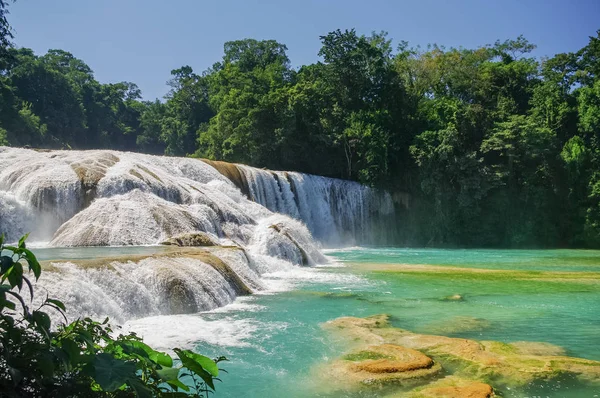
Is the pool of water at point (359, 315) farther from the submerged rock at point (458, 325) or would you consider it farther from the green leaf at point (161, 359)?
the green leaf at point (161, 359)

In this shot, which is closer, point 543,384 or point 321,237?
point 543,384

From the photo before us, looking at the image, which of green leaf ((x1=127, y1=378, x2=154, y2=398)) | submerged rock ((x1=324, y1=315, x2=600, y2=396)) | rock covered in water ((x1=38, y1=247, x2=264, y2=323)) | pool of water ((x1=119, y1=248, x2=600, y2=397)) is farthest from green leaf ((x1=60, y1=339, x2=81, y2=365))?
rock covered in water ((x1=38, y1=247, x2=264, y2=323))

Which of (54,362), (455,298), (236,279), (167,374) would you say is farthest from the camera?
(236,279)

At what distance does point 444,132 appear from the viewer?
29859 millimetres

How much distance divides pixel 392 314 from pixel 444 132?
877 inches

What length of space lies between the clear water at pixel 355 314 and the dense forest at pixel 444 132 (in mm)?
15271

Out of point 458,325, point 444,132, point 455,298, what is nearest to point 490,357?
point 458,325

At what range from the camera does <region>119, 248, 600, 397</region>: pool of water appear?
6199 millimetres

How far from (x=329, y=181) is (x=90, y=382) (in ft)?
91.0

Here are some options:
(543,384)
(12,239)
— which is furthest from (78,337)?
(12,239)

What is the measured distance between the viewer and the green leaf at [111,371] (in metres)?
1.83

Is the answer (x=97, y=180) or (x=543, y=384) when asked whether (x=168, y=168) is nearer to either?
(x=97, y=180)

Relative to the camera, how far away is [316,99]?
33438 millimetres

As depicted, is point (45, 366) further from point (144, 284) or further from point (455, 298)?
point (455, 298)
